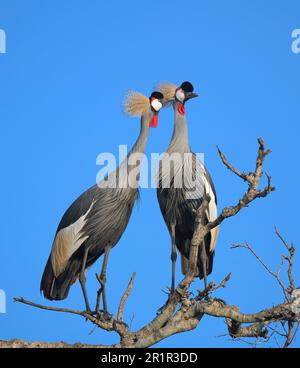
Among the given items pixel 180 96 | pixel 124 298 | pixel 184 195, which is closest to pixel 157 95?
pixel 180 96

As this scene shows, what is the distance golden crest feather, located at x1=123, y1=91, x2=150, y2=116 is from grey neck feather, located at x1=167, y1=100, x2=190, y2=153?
0.48 meters

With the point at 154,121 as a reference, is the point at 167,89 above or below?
above

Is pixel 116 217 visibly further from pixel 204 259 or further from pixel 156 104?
pixel 156 104

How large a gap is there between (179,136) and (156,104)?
0.59 m

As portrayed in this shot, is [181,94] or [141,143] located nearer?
[141,143]

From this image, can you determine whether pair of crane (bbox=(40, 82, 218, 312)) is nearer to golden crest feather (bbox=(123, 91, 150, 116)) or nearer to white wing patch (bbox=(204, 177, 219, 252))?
white wing patch (bbox=(204, 177, 219, 252))

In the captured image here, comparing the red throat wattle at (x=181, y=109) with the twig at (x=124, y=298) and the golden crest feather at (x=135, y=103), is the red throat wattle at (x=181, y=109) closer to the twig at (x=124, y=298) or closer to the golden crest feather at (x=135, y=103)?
the golden crest feather at (x=135, y=103)

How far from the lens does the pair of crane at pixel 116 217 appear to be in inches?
316

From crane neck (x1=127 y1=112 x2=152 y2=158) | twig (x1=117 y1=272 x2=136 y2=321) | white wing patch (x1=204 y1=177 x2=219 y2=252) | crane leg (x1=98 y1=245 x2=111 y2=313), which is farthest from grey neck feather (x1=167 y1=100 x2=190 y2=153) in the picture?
twig (x1=117 y1=272 x2=136 y2=321)

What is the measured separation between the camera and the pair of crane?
802cm

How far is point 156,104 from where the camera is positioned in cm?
879

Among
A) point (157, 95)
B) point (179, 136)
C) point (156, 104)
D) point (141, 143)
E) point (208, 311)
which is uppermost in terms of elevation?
point (157, 95)
